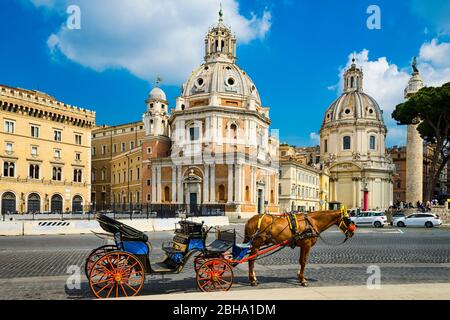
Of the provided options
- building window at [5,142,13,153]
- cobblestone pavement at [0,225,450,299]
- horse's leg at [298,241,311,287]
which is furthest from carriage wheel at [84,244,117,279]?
building window at [5,142,13,153]

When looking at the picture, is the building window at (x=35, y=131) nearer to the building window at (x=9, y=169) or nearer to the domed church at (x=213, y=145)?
the building window at (x=9, y=169)

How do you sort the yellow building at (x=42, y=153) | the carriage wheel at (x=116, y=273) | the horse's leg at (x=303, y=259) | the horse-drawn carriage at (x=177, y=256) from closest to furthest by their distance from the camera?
1. the carriage wheel at (x=116, y=273)
2. the horse-drawn carriage at (x=177, y=256)
3. the horse's leg at (x=303, y=259)
4. the yellow building at (x=42, y=153)

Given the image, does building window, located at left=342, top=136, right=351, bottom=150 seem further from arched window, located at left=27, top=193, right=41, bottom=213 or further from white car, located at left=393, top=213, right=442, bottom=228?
arched window, located at left=27, top=193, right=41, bottom=213

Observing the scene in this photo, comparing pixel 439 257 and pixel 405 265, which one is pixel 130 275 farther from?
pixel 439 257

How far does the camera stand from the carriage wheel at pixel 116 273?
26.5ft

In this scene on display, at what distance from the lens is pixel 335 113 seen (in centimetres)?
8906

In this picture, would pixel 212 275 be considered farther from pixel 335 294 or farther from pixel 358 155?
pixel 358 155

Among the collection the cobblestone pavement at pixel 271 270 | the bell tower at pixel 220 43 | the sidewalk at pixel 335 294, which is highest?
the bell tower at pixel 220 43

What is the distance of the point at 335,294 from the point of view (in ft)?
24.8

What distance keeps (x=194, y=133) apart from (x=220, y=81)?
7849 millimetres

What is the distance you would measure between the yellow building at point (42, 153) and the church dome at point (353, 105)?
50405mm

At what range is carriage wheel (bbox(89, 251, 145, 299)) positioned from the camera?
806 cm

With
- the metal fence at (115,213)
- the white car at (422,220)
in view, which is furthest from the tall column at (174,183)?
the white car at (422,220)
